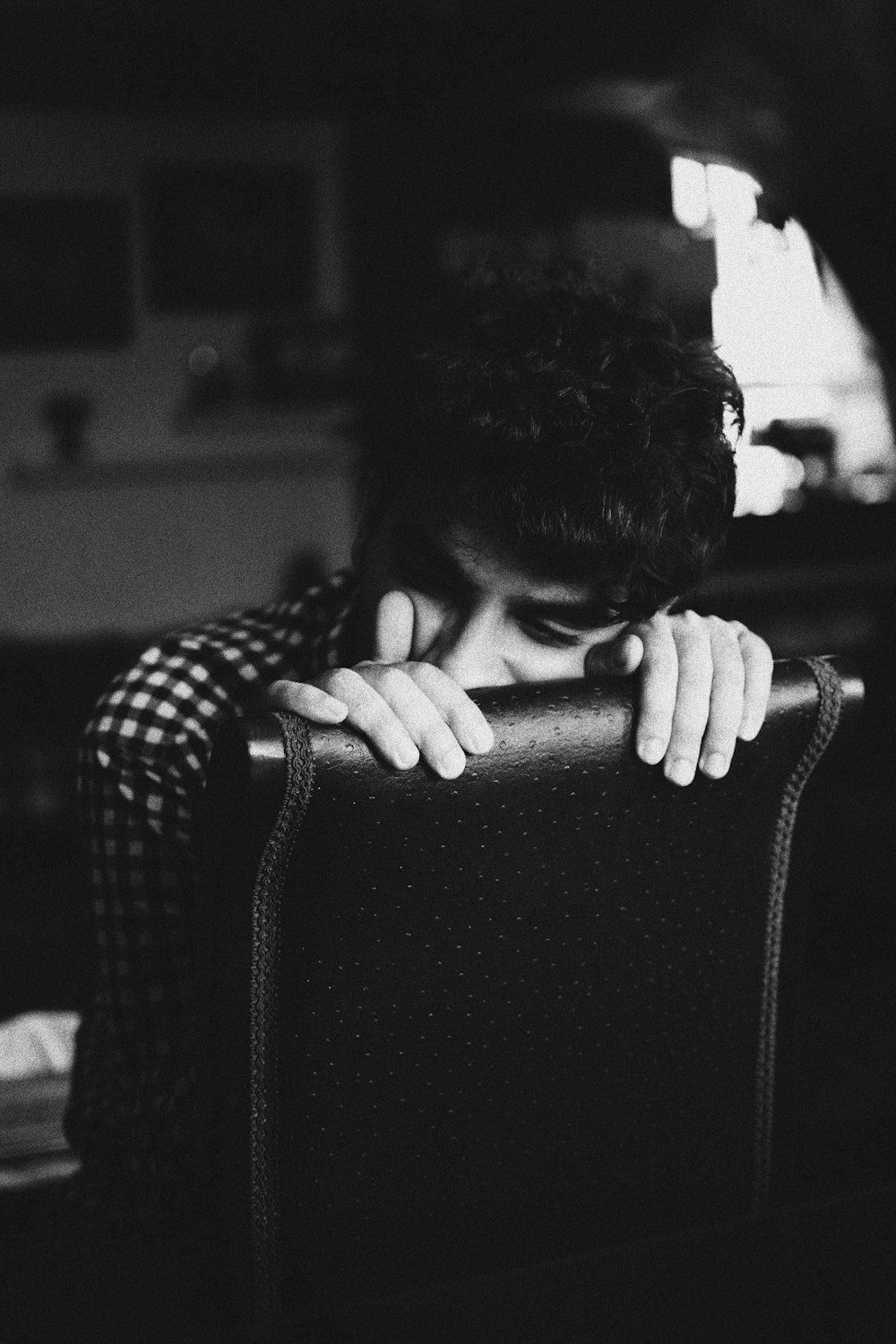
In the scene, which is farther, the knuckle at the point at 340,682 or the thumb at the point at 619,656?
the thumb at the point at 619,656

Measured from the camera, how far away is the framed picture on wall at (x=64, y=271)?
4.74m

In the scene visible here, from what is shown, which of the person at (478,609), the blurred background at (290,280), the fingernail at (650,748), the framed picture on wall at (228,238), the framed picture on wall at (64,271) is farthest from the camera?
the framed picture on wall at (228,238)

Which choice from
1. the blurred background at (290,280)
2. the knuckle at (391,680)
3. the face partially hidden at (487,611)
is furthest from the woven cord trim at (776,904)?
the blurred background at (290,280)

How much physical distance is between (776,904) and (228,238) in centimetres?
464

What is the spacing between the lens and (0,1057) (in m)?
1.43

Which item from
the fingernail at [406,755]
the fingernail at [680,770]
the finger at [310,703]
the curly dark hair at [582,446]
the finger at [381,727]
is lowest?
the fingernail at [680,770]

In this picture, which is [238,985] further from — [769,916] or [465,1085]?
[769,916]

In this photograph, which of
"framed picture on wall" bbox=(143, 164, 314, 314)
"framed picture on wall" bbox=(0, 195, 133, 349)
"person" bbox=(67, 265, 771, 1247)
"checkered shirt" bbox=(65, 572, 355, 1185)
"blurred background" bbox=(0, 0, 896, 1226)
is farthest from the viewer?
"framed picture on wall" bbox=(143, 164, 314, 314)

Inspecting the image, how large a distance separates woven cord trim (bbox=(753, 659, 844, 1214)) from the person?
0.05 metres

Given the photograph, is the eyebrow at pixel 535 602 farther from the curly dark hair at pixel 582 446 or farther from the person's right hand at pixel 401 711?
the person's right hand at pixel 401 711

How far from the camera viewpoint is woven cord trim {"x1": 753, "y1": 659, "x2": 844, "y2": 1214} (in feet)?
2.95

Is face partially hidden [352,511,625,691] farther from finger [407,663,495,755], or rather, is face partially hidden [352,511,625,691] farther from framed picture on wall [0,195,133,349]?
framed picture on wall [0,195,133,349]

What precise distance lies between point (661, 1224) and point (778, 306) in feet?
11.4

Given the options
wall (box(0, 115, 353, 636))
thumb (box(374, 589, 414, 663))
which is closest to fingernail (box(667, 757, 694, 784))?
thumb (box(374, 589, 414, 663))
